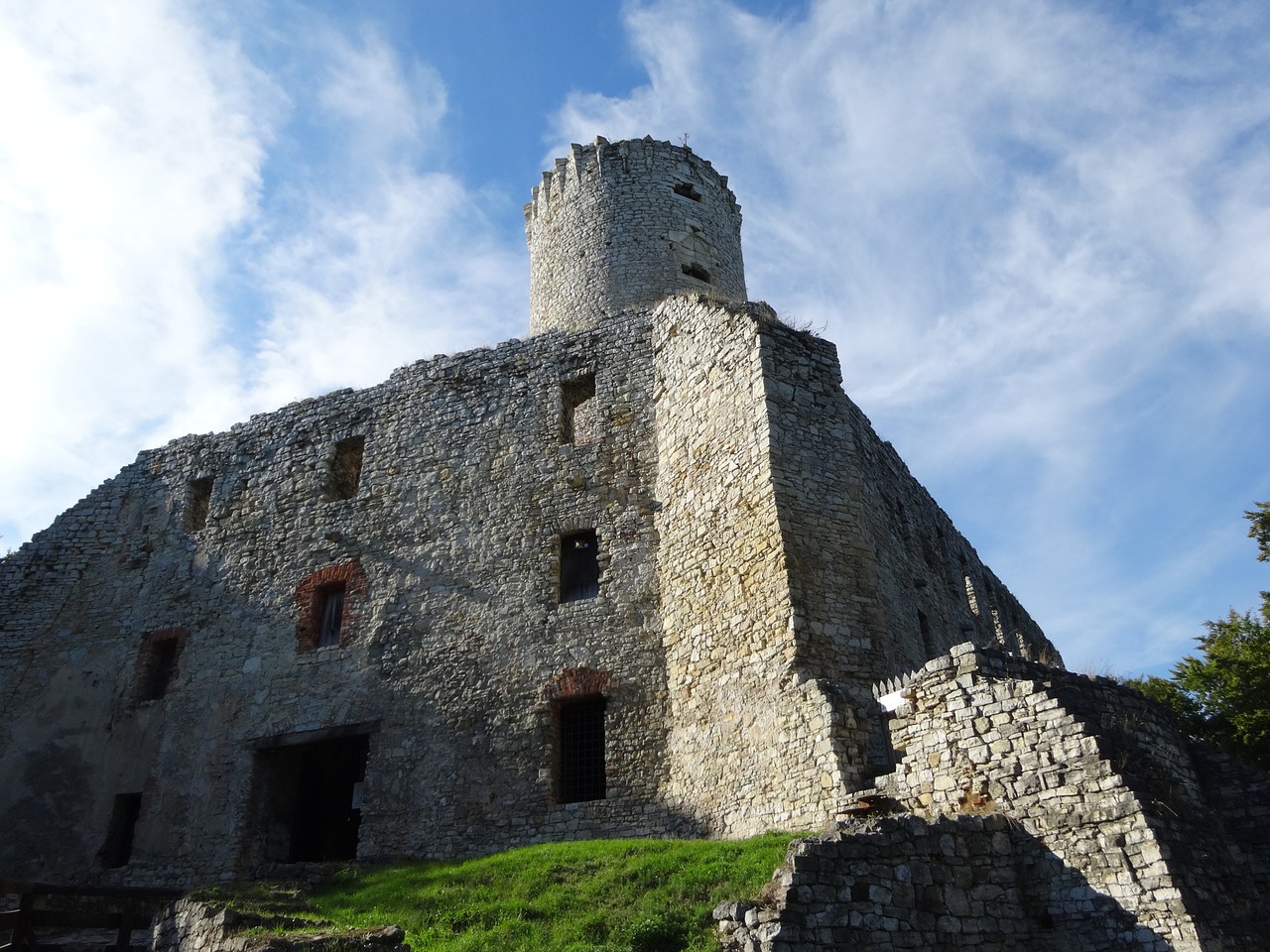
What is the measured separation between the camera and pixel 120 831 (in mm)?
18734

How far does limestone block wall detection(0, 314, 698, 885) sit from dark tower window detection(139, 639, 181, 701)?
0.22 meters

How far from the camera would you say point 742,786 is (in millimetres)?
13055

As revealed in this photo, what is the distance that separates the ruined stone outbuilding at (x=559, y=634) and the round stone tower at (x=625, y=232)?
0.44 feet

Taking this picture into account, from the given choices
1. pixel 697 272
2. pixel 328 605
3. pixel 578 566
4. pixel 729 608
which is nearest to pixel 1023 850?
pixel 729 608

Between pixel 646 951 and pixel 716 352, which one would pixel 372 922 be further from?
pixel 716 352

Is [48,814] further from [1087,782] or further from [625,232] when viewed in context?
[1087,782]

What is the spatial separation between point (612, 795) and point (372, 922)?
4131 millimetres

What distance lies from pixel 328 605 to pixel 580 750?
644 centimetres

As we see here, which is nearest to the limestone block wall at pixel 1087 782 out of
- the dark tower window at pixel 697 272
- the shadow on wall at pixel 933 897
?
the shadow on wall at pixel 933 897

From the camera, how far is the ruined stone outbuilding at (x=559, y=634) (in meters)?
11.0

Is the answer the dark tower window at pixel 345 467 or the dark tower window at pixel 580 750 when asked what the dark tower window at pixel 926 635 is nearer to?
the dark tower window at pixel 580 750

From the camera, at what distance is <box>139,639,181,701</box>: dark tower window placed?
20094 millimetres

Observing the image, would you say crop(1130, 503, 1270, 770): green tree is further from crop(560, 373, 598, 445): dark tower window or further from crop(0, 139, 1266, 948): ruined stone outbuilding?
crop(560, 373, 598, 445): dark tower window

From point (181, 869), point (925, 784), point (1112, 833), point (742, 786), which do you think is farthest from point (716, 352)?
point (181, 869)
